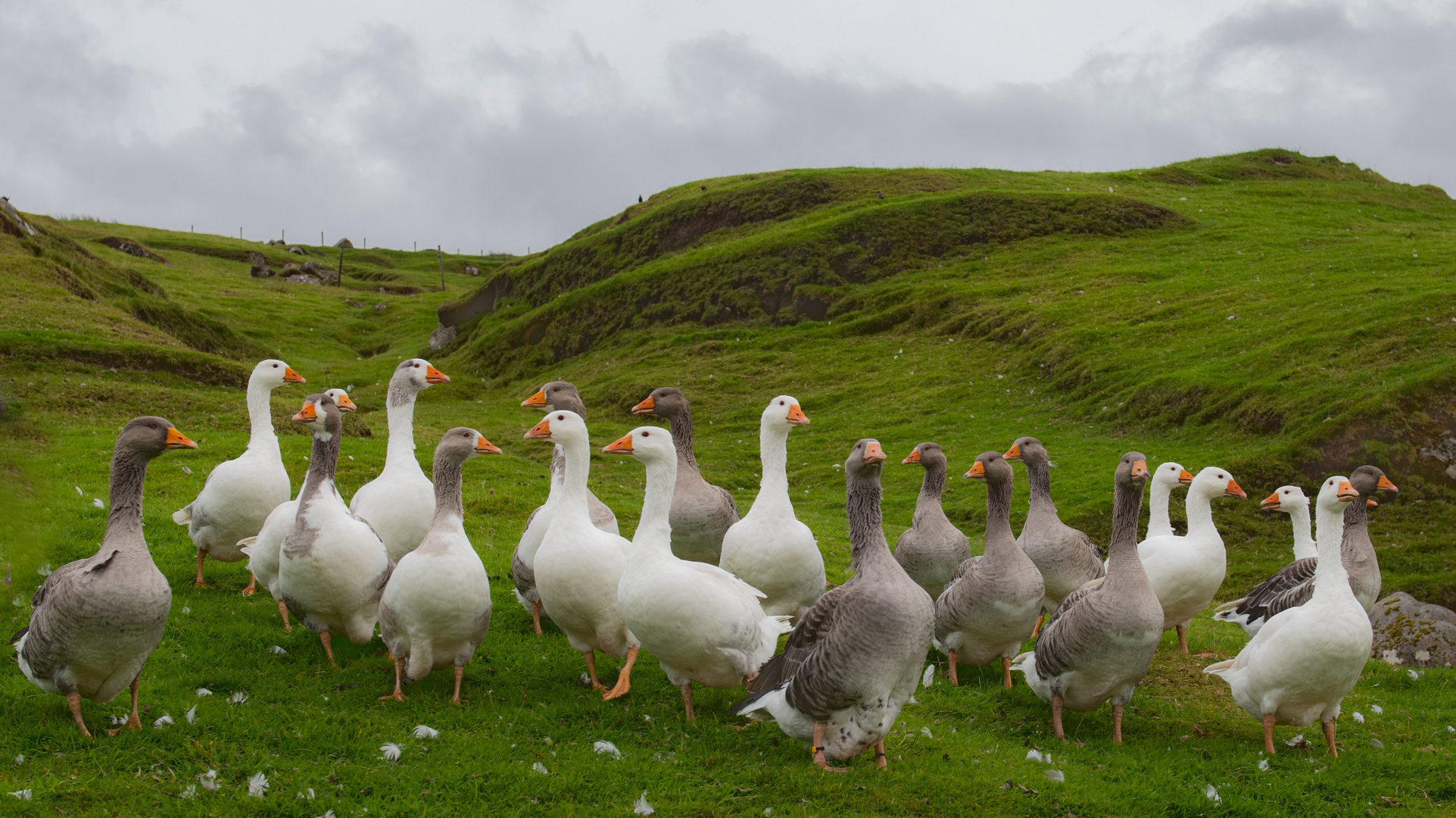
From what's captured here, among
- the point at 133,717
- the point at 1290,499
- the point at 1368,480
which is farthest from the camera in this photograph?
the point at 1290,499

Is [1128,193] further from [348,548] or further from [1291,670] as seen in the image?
[348,548]

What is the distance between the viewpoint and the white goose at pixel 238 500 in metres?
10.4

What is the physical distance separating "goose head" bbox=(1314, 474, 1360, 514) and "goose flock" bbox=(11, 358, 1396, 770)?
3 cm

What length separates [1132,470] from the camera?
9.26 metres

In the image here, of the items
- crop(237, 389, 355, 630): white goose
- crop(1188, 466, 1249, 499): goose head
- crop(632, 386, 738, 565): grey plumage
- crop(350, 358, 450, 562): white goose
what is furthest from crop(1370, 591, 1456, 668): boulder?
crop(237, 389, 355, 630): white goose

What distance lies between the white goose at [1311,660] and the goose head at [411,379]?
8946 millimetres

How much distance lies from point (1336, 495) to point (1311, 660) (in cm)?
224

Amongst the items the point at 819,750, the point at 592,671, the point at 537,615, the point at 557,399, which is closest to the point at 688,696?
the point at 592,671

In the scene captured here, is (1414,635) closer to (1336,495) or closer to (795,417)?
(1336,495)

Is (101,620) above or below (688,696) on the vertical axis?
above

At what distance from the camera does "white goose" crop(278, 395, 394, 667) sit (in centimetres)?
852

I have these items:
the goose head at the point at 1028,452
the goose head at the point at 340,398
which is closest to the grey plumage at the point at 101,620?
the goose head at the point at 340,398

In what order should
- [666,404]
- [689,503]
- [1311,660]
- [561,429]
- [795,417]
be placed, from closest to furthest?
[1311,660], [561,429], [795,417], [689,503], [666,404]

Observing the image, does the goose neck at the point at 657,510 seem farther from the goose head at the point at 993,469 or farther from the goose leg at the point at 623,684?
the goose head at the point at 993,469
